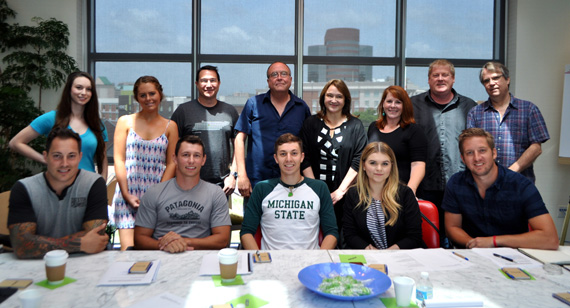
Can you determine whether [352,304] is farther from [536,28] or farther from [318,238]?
[536,28]

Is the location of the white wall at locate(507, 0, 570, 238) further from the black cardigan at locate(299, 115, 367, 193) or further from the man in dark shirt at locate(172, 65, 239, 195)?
the man in dark shirt at locate(172, 65, 239, 195)

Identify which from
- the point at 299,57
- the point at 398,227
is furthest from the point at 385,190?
the point at 299,57

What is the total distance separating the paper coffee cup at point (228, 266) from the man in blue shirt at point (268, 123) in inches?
59.7

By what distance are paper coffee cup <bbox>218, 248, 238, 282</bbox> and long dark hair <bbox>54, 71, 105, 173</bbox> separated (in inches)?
64.2

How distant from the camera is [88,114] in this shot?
8.90ft

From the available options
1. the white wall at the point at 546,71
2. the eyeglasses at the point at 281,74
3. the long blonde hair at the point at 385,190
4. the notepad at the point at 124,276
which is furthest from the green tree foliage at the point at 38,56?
the white wall at the point at 546,71

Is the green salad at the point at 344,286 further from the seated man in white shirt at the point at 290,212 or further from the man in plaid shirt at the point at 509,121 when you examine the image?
the man in plaid shirt at the point at 509,121

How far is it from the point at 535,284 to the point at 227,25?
4.41m

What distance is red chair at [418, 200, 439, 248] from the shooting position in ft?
7.62

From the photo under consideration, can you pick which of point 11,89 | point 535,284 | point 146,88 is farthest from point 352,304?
point 11,89

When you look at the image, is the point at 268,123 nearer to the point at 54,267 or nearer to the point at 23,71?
the point at 54,267

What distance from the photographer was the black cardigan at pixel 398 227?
7.32 ft

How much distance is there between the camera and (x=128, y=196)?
8.75 ft

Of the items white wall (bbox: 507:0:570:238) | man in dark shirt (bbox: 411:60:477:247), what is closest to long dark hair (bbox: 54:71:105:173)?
man in dark shirt (bbox: 411:60:477:247)
